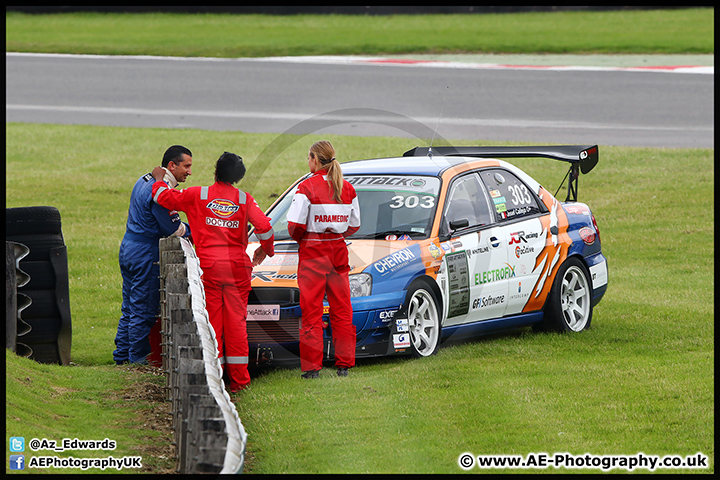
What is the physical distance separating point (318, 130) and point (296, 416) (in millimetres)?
15426

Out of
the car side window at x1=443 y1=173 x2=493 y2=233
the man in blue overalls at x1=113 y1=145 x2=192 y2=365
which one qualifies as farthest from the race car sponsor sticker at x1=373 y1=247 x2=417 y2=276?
the man in blue overalls at x1=113 y1=145 x2=192 y2=365

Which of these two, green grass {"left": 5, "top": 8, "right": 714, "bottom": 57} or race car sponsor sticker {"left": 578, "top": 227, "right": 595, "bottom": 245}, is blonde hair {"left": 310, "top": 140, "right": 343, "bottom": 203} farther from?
green grass {"left": 5, "top": 8, "right": 714, "bottom": 57}

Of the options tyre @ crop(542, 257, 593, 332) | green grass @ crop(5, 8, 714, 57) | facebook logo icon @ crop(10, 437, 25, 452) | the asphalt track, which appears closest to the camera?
facebook logo icon @ crop(10, 437, 25, 452)

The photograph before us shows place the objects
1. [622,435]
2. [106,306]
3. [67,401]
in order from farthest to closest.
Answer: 1. [106,306]
2. [67,401]
3. [622,435]

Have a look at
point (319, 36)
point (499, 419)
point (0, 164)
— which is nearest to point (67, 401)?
point (499, 419)

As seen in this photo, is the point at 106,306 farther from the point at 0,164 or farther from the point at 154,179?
the point at 0,164

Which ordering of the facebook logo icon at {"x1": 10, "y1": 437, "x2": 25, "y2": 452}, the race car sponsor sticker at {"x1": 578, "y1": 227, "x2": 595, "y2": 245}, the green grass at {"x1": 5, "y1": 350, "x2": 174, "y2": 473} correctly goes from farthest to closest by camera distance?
1. the race car sponsor sticker at {"x1": 578, "y1": 227, "x2": 595, "y2": 245}
2. the green grass at {"x1": 5, "y1": 350, "x2": 174, "y2": 473}
3. the facebook logo icon at {"x1": 10, "y1": 437, "x2": 25, "y2": 452}

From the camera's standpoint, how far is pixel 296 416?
6.17m

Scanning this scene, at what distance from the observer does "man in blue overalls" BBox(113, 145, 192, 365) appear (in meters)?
7.77

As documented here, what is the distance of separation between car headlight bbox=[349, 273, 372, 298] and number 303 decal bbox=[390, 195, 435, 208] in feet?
3.51

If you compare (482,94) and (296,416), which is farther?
(482,94)
